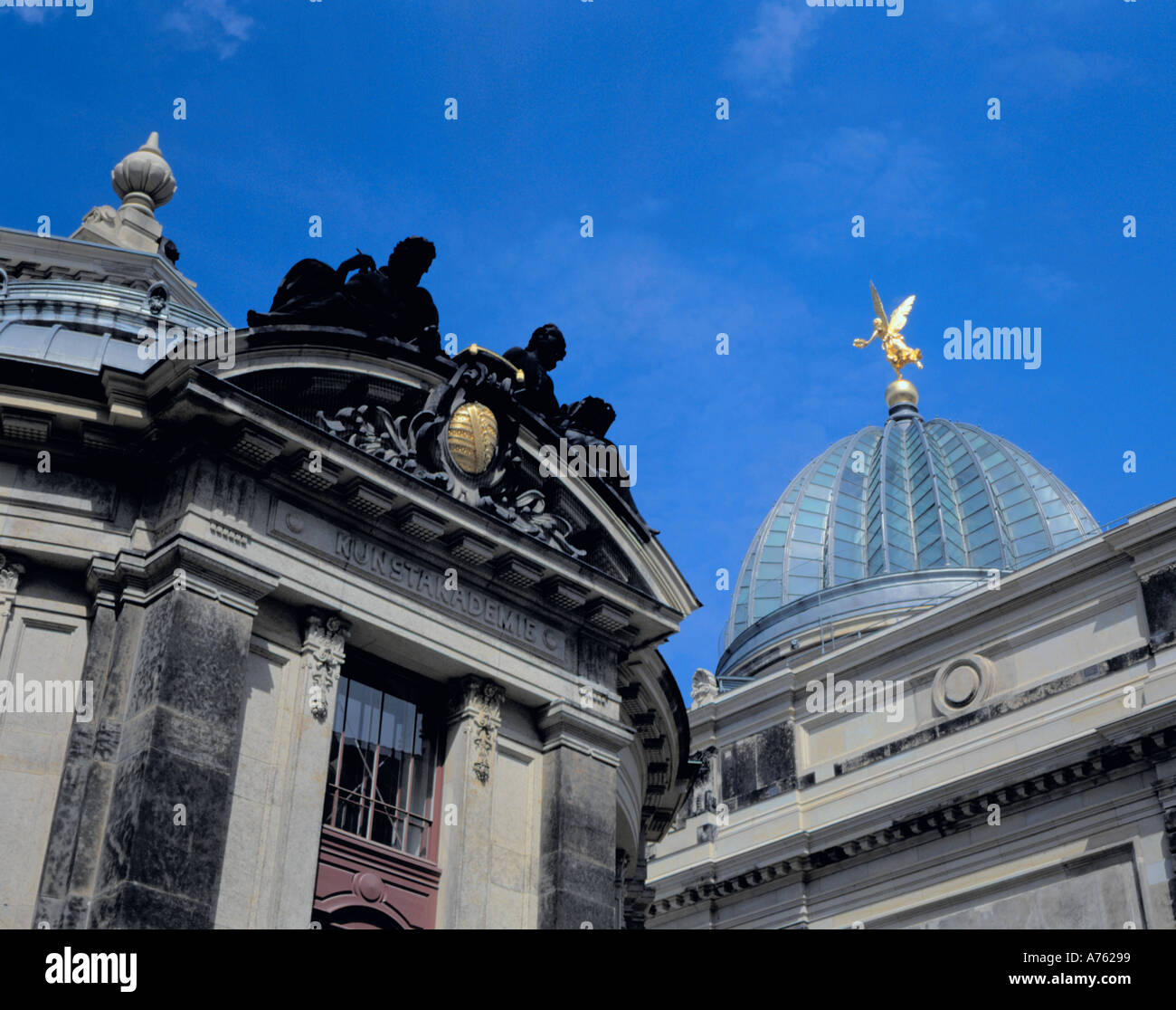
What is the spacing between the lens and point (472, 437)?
22.1 meters

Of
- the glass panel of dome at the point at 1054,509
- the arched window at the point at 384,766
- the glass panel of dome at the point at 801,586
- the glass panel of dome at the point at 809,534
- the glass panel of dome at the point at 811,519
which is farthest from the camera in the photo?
the glass panel of dome at the point at 811,519

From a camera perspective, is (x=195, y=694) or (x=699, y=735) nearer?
(x=195, y=694)

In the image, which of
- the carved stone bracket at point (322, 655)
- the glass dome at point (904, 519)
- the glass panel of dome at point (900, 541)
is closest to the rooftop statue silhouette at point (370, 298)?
the carved stone bracket at point (322, 655)

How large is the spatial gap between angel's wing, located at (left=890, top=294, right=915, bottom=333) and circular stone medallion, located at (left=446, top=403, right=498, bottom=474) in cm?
5319

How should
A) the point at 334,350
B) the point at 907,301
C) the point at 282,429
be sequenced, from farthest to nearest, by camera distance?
1. the point at 907,301
2. the point at 334,350
3. the point at 282,429

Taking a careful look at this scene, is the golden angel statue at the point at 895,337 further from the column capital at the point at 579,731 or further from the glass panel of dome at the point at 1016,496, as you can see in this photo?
the column capital at the point at 579,731

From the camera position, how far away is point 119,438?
19.6 metres

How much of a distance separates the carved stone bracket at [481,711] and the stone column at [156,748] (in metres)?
3.62

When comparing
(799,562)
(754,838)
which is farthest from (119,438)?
(799,562)

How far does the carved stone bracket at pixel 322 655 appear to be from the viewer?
19.4 metres

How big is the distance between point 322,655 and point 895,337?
56.8 meters

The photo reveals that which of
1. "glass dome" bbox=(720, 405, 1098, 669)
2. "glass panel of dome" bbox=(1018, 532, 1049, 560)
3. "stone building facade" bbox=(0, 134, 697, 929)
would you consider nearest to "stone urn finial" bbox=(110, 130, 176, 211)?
"stone building facade" bbox=(0, 134, 697, 929)
